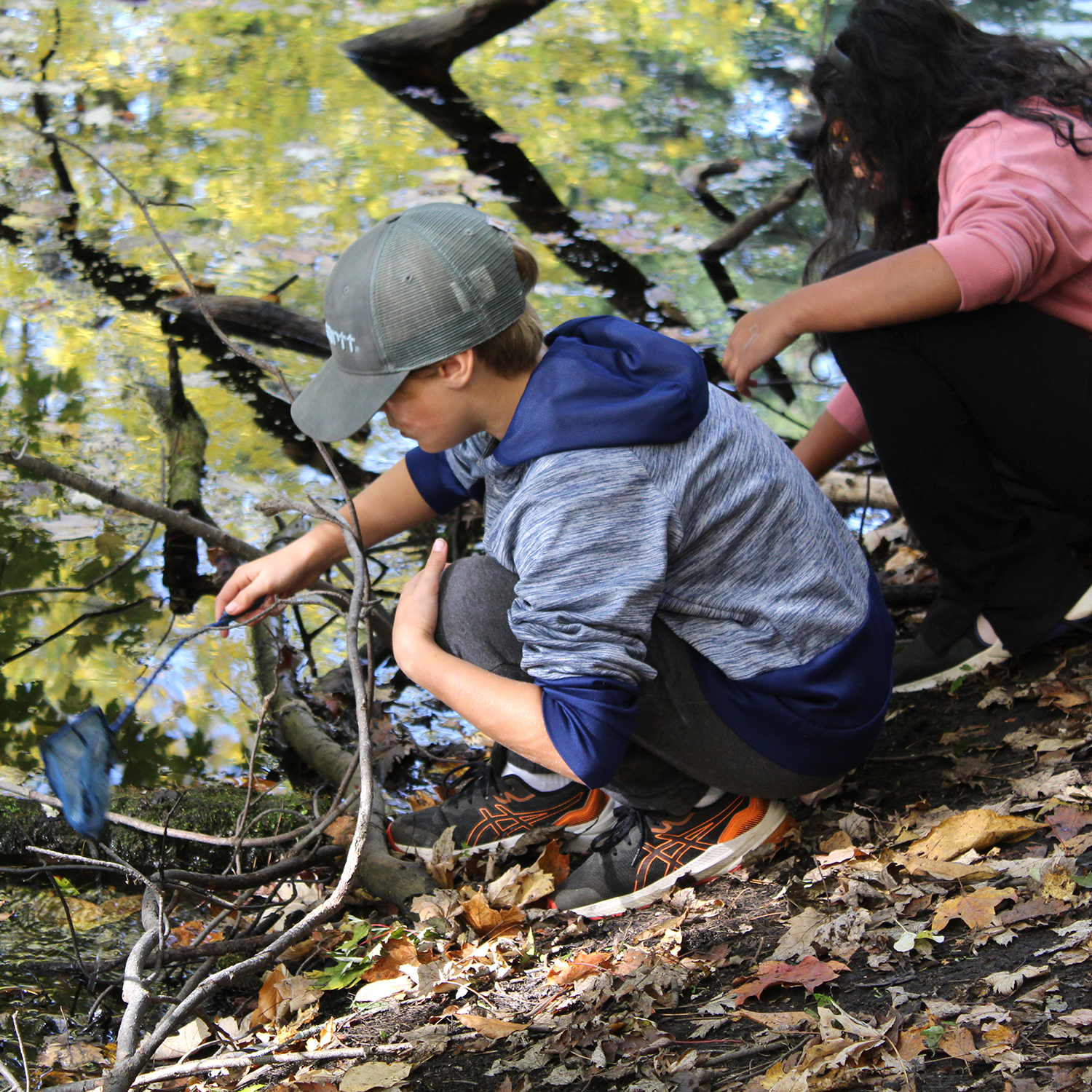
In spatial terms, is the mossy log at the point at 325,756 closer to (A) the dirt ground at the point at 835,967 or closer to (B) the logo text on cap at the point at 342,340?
(A) the dirt ground at the point at 835,967

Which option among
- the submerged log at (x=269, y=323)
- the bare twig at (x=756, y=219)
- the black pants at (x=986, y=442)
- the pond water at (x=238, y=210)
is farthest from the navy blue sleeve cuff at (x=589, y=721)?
the bare twig at (x=756, y=219)

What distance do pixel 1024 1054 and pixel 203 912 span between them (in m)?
1.72

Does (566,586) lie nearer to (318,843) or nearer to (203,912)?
(318,843)

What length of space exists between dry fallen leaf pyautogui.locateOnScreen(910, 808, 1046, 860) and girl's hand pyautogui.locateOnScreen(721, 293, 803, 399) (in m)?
1.01

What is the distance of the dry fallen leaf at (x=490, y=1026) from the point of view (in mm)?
1688

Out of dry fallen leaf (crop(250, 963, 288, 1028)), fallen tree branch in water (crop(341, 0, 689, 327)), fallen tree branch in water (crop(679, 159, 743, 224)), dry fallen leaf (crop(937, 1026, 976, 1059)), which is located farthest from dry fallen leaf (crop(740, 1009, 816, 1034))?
fallen tree branch in water (crop(679, 159, 743, 224))

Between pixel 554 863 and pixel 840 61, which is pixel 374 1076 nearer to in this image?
pixel 554 863

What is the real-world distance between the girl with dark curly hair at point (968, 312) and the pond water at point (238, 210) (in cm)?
147

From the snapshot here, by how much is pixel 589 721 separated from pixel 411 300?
0.74 meters

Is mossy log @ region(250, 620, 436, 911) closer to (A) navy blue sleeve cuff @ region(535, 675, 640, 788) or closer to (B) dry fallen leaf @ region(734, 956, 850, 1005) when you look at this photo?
(A) navy blue sleeve cuff @ region(535, 675, 640, 788)

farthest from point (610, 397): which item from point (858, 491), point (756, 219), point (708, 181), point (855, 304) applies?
point (708, 181)

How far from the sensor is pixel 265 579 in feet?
7.15

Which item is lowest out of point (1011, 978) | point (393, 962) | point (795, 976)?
point (393, 962)

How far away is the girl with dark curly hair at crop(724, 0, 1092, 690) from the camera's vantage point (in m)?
2.23
